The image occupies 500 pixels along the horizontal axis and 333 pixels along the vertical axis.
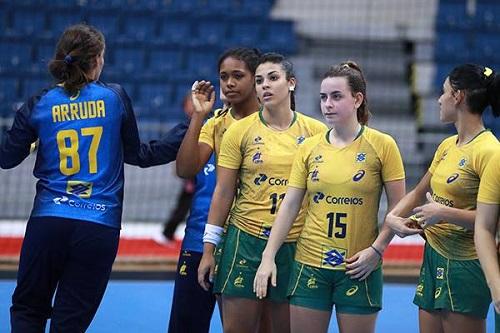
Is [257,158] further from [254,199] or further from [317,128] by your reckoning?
[317,128]

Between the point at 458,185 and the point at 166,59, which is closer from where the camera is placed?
the point at 458,185

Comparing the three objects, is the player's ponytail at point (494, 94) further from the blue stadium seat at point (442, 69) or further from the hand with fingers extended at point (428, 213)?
the blue stadium seat at point (442, 69)

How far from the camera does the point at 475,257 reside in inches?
150

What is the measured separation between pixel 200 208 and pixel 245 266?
1.81ft

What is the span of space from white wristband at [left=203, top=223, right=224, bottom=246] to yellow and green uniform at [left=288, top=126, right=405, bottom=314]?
16.6 inches

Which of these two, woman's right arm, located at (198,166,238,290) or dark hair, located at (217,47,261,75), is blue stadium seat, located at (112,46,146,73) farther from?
woman's right arm, located at (198,166,238,290)

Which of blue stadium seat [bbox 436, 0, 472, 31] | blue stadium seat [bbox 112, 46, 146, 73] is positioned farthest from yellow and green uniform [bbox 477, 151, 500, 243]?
blue stadium seat [bbox 436, 0, 472, 31]

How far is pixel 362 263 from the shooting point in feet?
12.6

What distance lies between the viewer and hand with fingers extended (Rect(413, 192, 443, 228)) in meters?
3.72

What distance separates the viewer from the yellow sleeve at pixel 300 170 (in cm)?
395

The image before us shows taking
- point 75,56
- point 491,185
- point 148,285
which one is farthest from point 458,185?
point 148,285

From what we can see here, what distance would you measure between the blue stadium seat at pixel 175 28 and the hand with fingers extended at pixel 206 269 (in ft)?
28.5

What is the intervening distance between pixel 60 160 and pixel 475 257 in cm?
182

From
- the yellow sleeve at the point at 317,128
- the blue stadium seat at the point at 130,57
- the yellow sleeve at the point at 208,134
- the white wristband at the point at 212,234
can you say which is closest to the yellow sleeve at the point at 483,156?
the yellow sleeve at the point at 317,128
